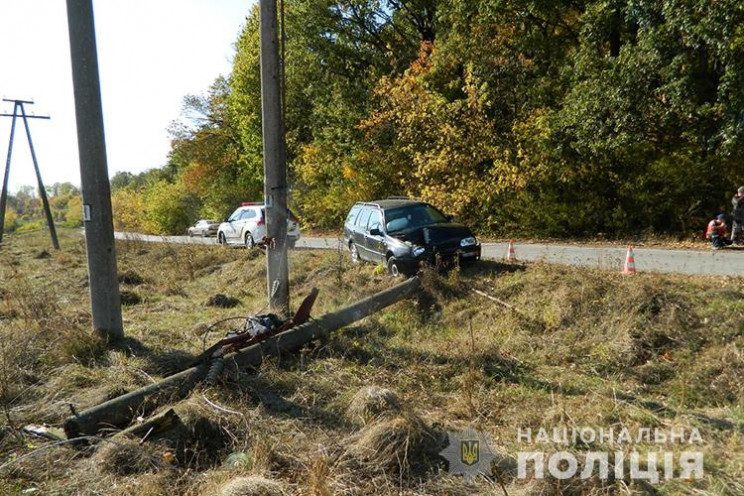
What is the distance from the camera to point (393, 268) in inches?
409

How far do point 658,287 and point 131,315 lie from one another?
931 centimetres

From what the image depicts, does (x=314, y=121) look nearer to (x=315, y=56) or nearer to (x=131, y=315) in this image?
(x=315, y=56)

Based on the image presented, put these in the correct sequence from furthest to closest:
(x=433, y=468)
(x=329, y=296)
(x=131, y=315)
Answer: (x=329, y=296) → (x=131, y=315) → (x=433, y=468)

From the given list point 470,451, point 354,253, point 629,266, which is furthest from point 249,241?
point 470,451

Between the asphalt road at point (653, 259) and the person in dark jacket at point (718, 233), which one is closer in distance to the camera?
the asphalt road at point (653, 259)

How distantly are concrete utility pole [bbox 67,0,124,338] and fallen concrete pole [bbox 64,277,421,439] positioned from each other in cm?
226

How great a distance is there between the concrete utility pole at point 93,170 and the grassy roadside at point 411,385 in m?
0.50

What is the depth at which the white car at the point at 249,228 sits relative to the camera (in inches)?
731

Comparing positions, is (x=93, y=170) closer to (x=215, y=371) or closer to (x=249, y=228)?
(x=215, y=371)

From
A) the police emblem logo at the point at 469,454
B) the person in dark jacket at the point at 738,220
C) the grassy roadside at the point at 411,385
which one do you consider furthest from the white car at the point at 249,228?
the police emblem logo at the point at 469,454

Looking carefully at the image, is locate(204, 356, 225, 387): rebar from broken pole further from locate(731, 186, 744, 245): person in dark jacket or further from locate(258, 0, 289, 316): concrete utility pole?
locate(731, 186, 744, 245): person in dark jacket

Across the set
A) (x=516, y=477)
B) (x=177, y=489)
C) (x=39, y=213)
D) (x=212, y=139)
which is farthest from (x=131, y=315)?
(x=39, y=213)

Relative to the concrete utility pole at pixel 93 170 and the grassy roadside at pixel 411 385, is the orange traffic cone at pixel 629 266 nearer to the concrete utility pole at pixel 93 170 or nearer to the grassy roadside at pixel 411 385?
the grassy roadside at pixel 411 385

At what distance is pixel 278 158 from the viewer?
829 cm
